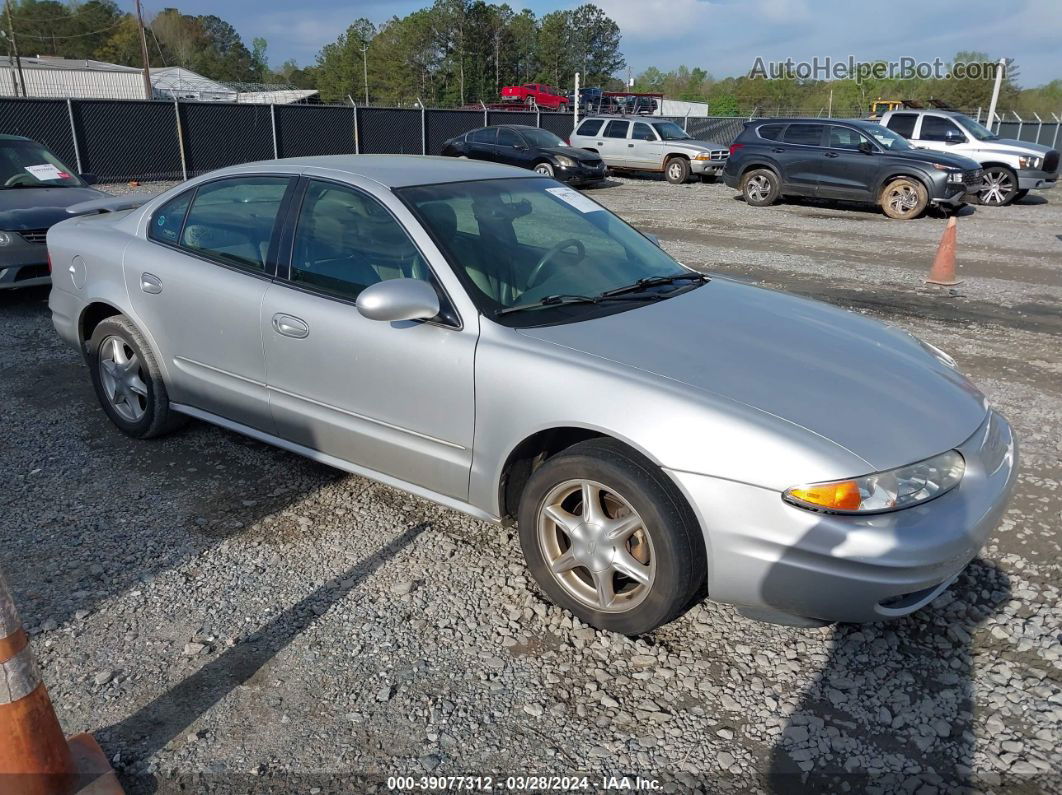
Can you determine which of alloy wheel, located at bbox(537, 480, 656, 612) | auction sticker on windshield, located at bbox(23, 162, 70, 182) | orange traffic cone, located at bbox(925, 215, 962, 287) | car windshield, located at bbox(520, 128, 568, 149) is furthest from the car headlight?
car windshield, located at bbox(520, 128, 568, 149)

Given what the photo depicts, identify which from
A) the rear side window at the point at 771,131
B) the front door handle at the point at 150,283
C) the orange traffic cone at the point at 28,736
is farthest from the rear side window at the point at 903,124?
the orange traffic cone at the point at 28,736

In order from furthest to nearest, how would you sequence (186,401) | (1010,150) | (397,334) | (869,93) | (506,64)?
(506,64), (869,93), (1010,150), (186,401), (397,334)

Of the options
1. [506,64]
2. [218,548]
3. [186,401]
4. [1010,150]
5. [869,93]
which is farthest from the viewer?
[506,64]

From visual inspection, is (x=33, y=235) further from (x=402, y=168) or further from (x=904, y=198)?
(x=904, y=198)

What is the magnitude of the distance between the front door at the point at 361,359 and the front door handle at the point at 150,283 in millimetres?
836

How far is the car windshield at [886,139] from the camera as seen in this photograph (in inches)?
611

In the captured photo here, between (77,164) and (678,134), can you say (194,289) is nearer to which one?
(77,164)

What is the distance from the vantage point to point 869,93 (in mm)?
82000

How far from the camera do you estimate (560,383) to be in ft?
9.57

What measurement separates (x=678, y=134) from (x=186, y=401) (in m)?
20.4

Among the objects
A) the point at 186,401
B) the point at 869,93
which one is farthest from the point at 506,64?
the point at 186,401

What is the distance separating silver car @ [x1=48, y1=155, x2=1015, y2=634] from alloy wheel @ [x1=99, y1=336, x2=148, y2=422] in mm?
14

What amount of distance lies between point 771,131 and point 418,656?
54.3ft

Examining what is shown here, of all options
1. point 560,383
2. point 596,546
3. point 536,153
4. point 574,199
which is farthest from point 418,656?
point 536,153
